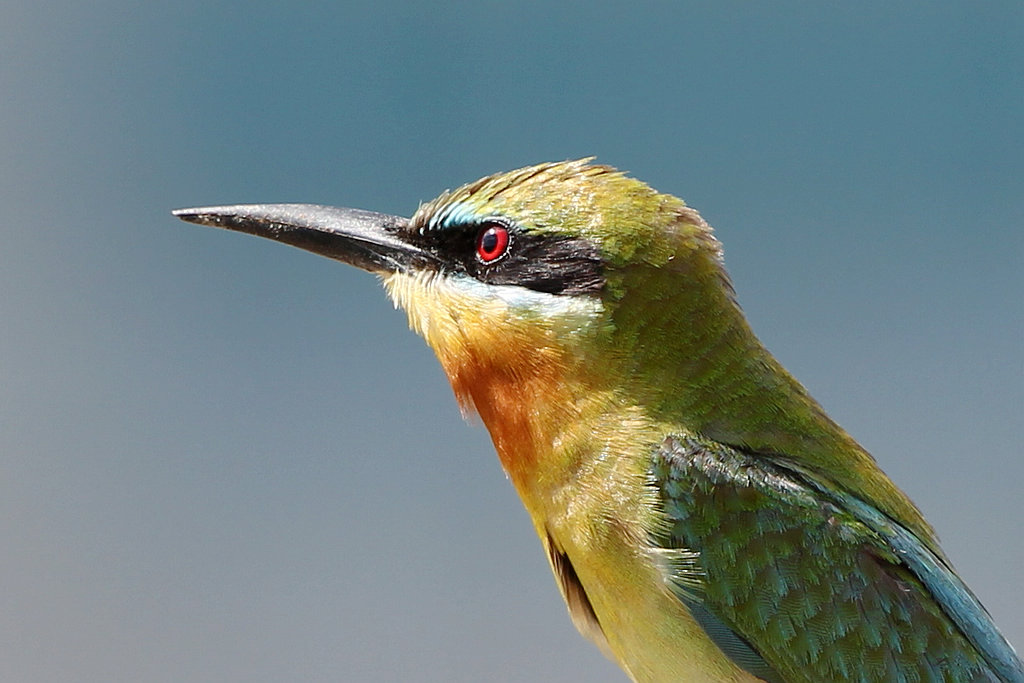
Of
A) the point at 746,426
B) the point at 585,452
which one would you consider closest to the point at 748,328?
the point at 746,426

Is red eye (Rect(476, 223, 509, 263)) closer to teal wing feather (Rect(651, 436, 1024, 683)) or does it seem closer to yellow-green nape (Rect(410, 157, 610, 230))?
yellow-green nape (Rect(410, 157, 610, 230))

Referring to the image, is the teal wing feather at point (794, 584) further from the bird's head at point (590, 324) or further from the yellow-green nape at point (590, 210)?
the yellow-green nape at point (590, 210)

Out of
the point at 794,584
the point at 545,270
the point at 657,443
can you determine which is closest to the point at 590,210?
the point at 545,270

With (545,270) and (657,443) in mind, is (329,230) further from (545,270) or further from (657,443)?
(657,443)

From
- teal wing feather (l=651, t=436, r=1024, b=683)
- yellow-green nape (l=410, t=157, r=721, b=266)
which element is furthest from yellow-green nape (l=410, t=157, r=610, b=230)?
teal wing feather (l=651, t=436, r=1024, b=683)

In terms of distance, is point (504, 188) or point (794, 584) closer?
point (794, 584)

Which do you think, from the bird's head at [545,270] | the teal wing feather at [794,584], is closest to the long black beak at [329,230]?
the bird's head at [545,270]
